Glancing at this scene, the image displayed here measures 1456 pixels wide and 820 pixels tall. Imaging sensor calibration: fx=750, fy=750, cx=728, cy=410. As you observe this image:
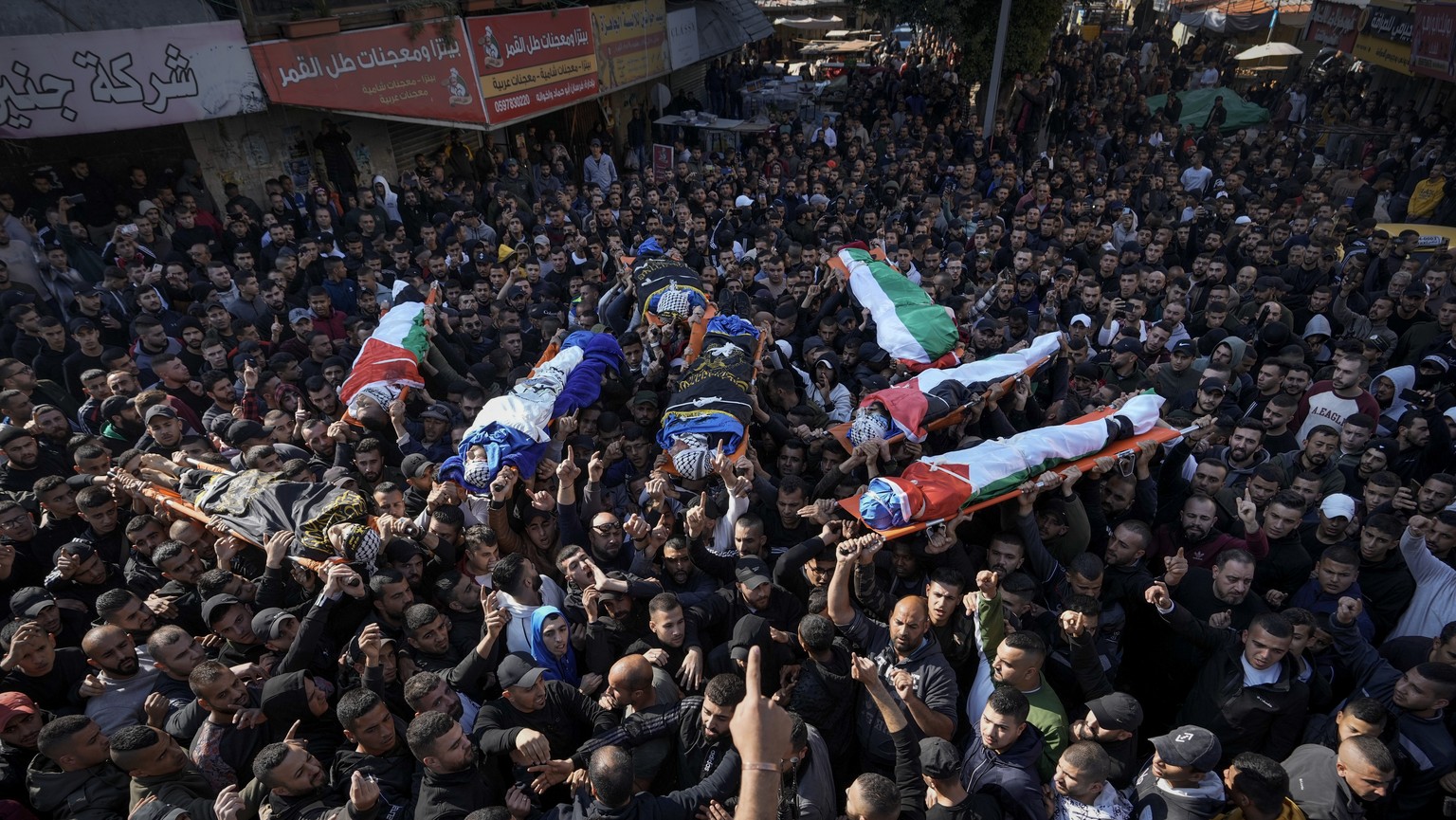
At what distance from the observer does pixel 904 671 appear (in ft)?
10.6

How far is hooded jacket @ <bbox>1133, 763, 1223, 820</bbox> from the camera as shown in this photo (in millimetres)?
2643

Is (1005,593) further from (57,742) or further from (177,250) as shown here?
(177,250)

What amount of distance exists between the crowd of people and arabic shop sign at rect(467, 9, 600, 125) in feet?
14.2

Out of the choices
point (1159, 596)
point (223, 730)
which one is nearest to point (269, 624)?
point (223, 730)

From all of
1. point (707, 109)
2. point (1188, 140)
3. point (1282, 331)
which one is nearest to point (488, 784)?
point (1282, 331)

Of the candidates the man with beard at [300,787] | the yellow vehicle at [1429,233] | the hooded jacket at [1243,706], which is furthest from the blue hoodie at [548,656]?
the yellow vehicle at [1429,233]

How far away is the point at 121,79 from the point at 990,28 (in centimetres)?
1455

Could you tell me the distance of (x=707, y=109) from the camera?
65.8 ft

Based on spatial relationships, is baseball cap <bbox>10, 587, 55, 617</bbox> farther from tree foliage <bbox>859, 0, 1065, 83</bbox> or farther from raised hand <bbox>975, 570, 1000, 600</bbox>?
tree foliage <bbox>859, 0, 1065, 83</bbox>

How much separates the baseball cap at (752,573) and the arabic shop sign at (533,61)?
10.3 meters

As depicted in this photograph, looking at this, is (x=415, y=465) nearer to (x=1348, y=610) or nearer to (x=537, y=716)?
(x=537, y=716)

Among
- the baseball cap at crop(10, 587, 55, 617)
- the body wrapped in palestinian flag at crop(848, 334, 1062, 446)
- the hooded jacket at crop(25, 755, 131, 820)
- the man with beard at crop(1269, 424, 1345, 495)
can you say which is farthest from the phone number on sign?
the man with beard at crop(1269, 424, 1345, 495)

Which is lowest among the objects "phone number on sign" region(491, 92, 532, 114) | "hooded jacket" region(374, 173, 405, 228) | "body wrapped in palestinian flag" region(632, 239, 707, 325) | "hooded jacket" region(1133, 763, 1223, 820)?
"hooded jacket" region(1133, 763, 1223, 820)

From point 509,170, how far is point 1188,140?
12.5 m
